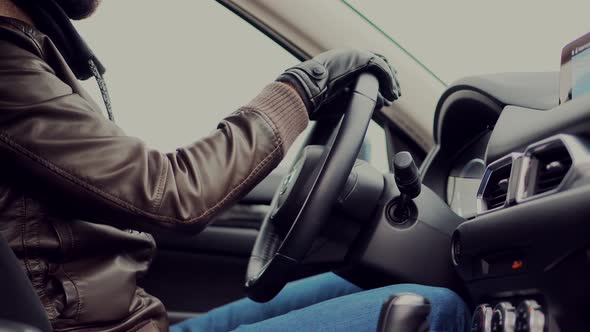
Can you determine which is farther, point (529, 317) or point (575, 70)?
point (575, 70)

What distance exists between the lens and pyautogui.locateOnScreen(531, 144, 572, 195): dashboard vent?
2.42 feet

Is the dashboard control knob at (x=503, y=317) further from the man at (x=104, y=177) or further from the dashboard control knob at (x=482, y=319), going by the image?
the man at (x=104, y=177)

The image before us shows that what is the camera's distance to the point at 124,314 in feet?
3.26

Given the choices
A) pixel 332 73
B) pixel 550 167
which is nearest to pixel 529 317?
pixel 550 167

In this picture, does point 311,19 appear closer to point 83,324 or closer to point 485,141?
point 485,141

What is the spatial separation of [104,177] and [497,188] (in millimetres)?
519

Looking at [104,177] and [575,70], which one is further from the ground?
[575,70]

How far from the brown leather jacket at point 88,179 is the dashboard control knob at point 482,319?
1.20 feet

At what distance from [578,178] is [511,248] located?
135 mm

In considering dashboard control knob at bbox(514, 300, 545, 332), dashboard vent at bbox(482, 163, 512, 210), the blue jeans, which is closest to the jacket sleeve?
the blue jeans

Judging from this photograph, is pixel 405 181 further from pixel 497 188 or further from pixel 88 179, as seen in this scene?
pixel 88 179

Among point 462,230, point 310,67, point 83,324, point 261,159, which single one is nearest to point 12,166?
point 83,324

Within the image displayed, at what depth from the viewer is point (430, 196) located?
1106 mm

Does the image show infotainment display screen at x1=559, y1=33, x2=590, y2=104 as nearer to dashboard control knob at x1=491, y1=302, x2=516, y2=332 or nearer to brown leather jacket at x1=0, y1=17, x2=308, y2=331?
dashboard control knob at x1=491, y1=302, x2=516, y2=332
